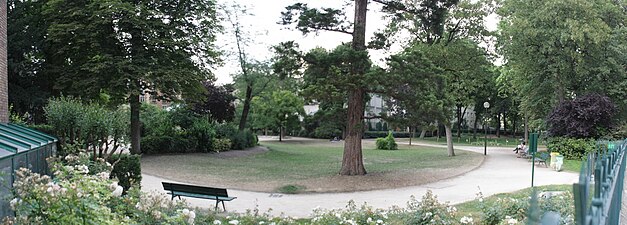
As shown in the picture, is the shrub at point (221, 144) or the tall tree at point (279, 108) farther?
the tall tree at point (279, 108)

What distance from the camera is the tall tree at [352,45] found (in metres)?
17.1

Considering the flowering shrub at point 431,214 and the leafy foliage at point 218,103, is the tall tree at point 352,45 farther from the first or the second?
the leafy foliage at point 218,103

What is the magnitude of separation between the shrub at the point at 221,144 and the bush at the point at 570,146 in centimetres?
2117

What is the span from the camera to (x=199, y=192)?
12.3m

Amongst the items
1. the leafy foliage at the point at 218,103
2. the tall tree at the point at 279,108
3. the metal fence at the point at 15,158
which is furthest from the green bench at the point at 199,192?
the tall tree at the point at 279,108

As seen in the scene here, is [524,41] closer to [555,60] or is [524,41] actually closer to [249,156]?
[555,60]

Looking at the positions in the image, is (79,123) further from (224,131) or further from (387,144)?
(387,144)

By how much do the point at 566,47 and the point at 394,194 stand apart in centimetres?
2006

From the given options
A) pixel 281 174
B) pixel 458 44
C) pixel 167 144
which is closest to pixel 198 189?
pixel 281 174

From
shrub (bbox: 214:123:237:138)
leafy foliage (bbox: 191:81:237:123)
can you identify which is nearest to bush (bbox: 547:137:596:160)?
shrub (bbox: 214:123:237:138)

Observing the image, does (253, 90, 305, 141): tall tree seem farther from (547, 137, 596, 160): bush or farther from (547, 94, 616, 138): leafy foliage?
(547, 94, 616, 138): leafy foliage

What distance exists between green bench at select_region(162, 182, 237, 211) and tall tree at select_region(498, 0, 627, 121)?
922 inches

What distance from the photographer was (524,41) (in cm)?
2995

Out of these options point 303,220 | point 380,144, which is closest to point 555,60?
point 380,144
